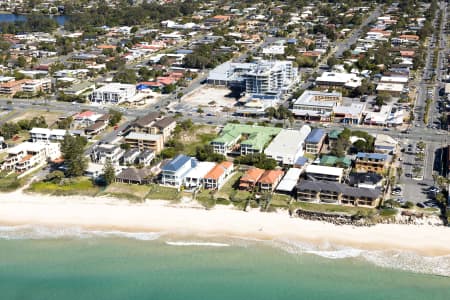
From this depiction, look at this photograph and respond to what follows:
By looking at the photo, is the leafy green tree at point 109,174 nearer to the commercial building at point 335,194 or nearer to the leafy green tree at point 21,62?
the commercial building at point 335,194

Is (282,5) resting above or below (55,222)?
above

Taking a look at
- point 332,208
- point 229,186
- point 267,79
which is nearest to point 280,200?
point 332,208

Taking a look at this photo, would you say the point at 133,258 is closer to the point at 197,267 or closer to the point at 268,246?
the point at 197,267

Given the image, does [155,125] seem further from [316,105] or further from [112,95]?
[316,105]

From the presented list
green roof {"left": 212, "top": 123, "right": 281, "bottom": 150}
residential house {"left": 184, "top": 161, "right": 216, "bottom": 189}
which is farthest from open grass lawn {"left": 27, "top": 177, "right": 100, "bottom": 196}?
green roof {"left": 212, "top": 123, "right": 281, "bottom": 150}

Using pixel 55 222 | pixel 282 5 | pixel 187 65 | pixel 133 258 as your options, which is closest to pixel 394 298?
pixel 133 258

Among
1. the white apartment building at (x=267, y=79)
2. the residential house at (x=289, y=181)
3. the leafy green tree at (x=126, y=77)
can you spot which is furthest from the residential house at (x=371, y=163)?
the leafy green tree at (x=126, y=77)
